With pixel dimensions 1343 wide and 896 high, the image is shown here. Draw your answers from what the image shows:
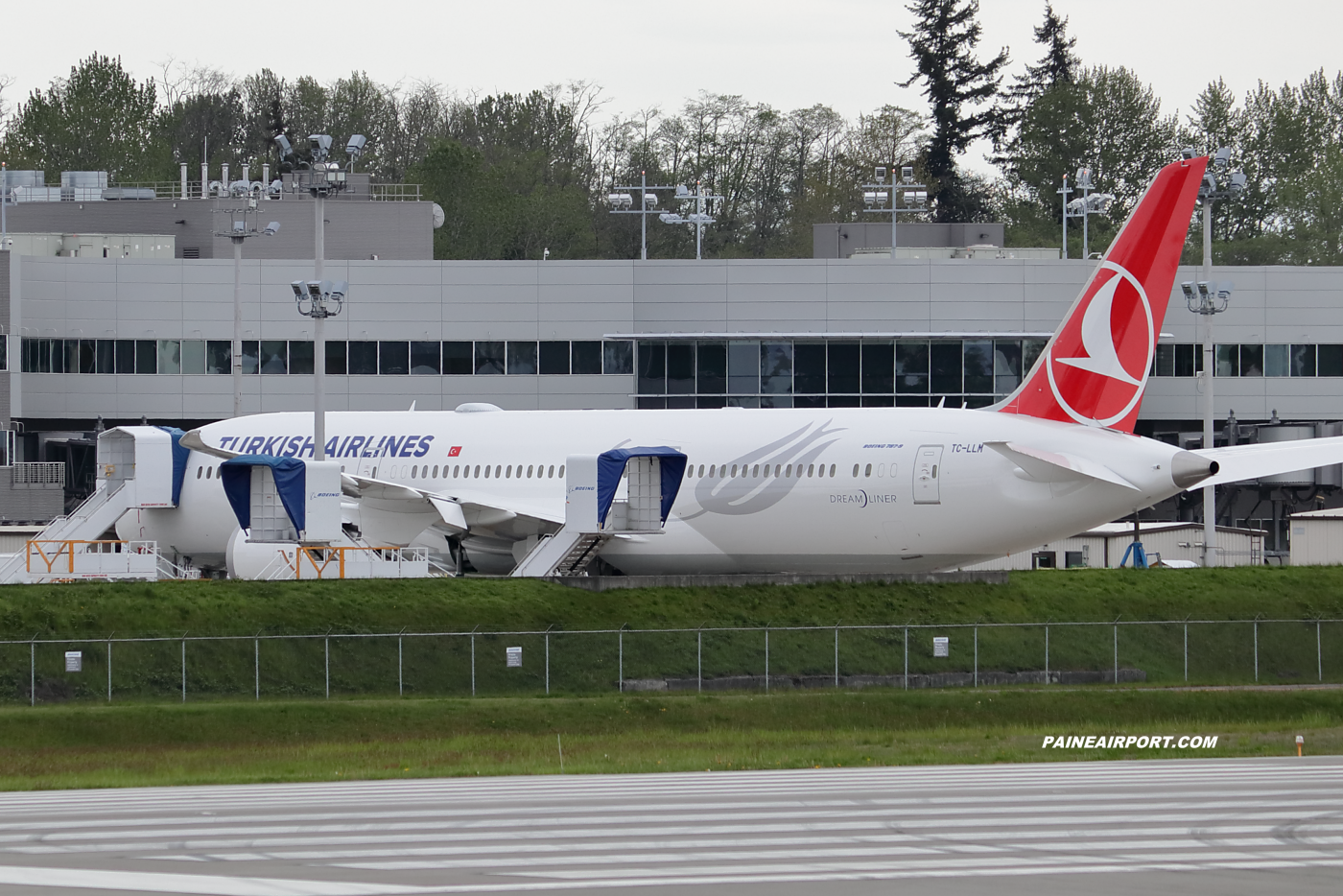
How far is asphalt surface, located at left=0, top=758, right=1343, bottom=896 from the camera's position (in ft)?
42.8

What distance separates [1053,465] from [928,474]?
2.54 meters

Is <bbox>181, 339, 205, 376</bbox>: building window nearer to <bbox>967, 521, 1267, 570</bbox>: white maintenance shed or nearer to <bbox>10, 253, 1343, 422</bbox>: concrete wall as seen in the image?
<bbox>10, 253, 1343, 422</bbox>: concrete wall

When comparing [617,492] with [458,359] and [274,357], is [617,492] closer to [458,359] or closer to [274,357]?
[458,359]

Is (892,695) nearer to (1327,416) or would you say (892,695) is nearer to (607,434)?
(607,434)

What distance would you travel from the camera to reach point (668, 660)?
32750 mm

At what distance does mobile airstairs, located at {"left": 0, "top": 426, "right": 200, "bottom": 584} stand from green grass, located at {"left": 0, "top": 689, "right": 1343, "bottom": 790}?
367 inches

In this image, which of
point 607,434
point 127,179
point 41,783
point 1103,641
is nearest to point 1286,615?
point 1103,641

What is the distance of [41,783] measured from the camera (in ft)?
72.5

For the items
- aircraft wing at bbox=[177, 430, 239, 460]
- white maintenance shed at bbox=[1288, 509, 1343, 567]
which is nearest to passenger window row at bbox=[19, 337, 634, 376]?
white maintenance shed at bbox=[1288, 509, 1343, 567]

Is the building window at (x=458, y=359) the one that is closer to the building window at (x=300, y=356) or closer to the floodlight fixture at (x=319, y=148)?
the building window at (x=300, y=356)

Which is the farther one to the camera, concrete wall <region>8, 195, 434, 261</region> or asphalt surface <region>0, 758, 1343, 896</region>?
concrete wall <region>8, 195, 434, 261</region>

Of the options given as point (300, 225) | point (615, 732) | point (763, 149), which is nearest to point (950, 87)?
point (763, 149)

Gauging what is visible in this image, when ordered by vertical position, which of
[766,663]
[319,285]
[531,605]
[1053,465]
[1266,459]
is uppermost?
[319,285]

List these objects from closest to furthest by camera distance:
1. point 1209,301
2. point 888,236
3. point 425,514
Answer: point 425,514, point 1209,301, point 888,236
